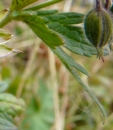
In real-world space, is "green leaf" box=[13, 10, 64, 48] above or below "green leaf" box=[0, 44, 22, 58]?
above

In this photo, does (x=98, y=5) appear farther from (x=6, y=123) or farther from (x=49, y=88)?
(x=49, y=88)

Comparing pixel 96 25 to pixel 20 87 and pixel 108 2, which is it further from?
pixel 20 87

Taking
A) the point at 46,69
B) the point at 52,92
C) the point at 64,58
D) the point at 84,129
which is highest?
the point at 46,69

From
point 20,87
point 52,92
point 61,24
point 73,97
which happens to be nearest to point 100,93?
point 73,97

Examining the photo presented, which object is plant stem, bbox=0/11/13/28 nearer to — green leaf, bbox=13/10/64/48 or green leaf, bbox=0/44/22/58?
green leaf, bbox=13/10/64/48

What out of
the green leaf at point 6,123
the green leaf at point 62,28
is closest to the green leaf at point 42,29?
the green leaf at point 62,28

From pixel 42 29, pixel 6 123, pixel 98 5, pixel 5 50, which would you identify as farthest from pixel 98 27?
pixel 6 123

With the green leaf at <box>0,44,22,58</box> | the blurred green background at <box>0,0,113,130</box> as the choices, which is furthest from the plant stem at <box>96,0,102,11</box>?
the blurred green background at <box>0,0,113,130</box>
